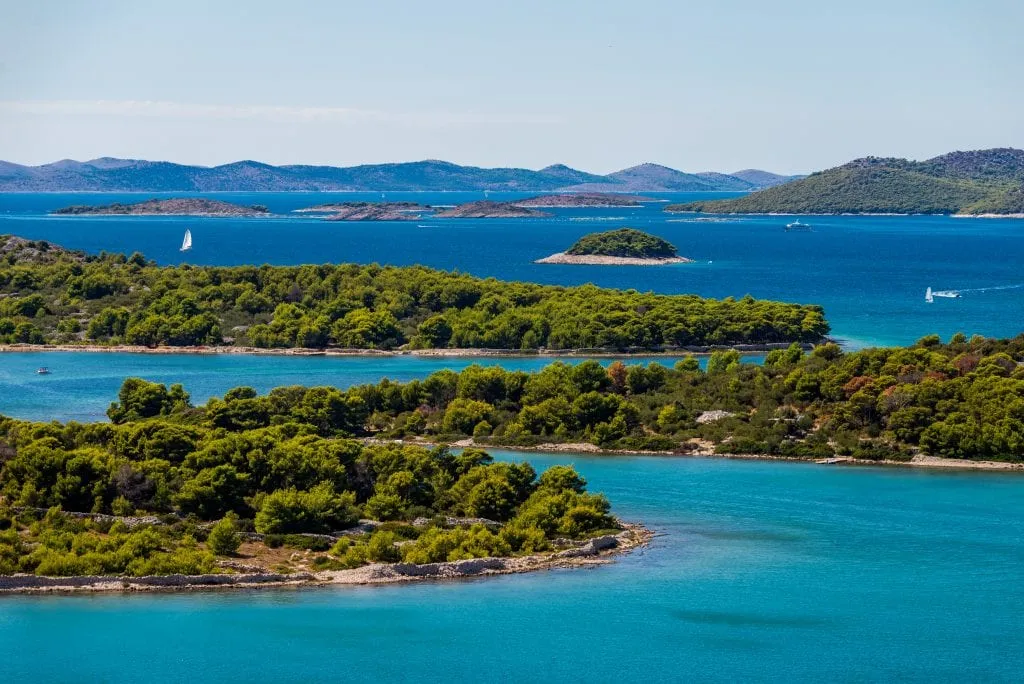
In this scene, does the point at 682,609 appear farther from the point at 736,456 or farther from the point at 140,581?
the point at 736,456

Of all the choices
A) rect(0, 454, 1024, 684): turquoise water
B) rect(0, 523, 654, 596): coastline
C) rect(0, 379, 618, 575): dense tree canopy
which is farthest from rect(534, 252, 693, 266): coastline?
rect(0, 523, 654, 596): coastline

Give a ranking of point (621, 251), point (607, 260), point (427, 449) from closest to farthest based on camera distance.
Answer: point (427, 449) < point (607, 260) < point (621, 251)

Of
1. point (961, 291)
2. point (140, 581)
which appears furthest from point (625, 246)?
point (140, 581)

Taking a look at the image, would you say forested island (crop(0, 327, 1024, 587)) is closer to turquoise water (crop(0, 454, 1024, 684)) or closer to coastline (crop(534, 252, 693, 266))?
turquoise water (crop(0, 454, 1024, 684))

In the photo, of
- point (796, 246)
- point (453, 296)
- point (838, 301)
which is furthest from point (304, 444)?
point (796, 246)

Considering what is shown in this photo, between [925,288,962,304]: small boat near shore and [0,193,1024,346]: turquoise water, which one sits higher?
[925,288,962,304]: small boat near shore

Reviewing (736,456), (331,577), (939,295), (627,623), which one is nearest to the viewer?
(627,623)
